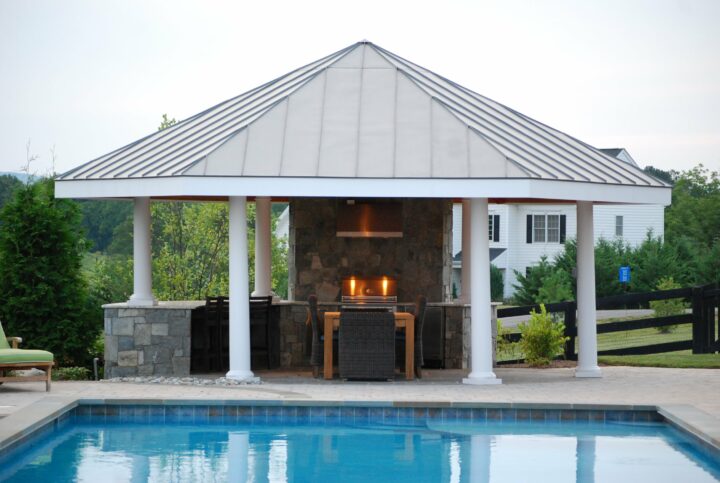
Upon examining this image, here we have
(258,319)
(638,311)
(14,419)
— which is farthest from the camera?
(638,311)

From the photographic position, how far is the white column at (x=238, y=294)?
14883mm

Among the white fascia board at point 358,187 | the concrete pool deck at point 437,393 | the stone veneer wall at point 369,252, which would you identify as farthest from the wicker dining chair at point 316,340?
the stone veneer wall at point 369,252

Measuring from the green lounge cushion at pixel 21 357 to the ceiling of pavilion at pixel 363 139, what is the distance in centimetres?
260

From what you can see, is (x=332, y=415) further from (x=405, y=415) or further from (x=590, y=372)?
(x=590, y=372)

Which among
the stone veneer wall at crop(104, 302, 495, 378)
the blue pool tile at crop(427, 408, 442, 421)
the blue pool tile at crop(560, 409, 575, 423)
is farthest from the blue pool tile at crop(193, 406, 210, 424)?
the blue pool tile at crop(560, 409, 575, 423)

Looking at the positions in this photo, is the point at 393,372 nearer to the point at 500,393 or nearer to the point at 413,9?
the point at 500,393

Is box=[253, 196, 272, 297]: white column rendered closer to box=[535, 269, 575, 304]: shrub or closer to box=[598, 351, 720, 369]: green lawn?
box=[598, 351, 720, 369]: green lawn

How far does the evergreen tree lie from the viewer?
18484mm

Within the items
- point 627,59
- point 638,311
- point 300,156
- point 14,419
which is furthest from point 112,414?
point 638,311

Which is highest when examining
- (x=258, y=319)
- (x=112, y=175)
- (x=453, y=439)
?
(x=112, y=175)

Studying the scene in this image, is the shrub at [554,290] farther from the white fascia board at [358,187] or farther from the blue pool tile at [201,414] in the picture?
the blue pool tile at [201,414]

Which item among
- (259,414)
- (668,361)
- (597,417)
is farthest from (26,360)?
(668,361)

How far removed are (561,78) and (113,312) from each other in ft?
63.1

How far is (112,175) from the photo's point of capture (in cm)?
1538
